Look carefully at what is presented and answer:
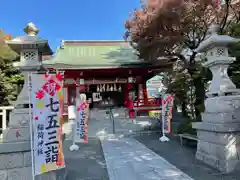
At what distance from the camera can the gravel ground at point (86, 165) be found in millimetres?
4313

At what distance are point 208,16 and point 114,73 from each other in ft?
22.3

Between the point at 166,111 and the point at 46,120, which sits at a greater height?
the point at 46,120

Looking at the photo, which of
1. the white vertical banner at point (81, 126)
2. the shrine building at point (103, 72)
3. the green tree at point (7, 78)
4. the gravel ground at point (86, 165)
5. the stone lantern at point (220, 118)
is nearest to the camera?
the stone lantern at point (220, 118)

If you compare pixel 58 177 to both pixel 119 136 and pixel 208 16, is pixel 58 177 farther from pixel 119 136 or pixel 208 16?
pixel 208 16

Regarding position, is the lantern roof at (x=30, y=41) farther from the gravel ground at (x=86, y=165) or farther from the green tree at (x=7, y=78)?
the green tree at (x=7, y=78)

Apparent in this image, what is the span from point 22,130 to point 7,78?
8.39 metres

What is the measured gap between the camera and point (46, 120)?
117 inches

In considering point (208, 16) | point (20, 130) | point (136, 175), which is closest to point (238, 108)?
point (136, 175)

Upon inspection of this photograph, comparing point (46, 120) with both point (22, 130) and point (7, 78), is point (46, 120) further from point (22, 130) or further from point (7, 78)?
point (7, 78)

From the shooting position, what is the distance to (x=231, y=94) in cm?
440

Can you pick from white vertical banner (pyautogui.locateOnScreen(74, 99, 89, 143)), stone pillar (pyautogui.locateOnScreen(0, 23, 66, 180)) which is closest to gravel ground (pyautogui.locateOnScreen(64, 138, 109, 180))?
white vertical banner (pyautogui.locateOnScreen(74, 99, 89, 143))

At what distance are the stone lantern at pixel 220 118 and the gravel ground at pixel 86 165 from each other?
8.15 ft

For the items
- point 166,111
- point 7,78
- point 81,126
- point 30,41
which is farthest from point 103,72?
point 30,41

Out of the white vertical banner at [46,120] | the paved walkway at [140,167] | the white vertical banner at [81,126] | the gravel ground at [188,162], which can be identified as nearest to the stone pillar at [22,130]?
the white vertical banner at [46,120]
